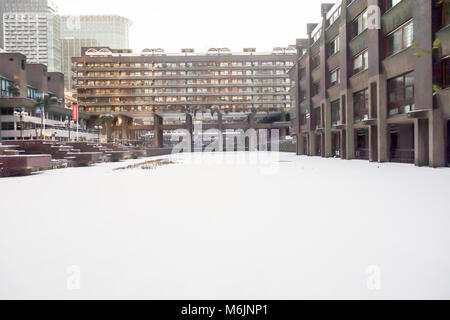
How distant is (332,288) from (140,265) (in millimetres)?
2162

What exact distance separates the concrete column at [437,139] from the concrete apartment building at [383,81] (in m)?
0.05

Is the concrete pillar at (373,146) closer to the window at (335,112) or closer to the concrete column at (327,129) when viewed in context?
the window at (335,112)

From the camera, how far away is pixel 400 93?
85.5 ft

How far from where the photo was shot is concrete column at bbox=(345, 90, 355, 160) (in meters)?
34.5

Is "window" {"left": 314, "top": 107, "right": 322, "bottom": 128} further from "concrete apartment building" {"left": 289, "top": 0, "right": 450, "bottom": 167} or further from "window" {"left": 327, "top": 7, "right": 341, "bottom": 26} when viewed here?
"window" {"left": 327, "top": 7, "right": 341, "bottom": 26}

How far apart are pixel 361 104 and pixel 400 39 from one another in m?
8.18

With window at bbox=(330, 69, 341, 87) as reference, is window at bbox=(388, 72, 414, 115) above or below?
below

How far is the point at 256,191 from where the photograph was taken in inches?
444

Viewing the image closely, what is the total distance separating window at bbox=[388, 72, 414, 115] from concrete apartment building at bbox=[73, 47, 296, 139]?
2652 inches

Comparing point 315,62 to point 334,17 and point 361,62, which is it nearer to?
point 334,17

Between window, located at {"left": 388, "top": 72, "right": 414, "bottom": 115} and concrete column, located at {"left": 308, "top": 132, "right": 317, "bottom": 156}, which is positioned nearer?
window, located at {"left": 388, "top": 72, "right": 414, "bottom": 115}

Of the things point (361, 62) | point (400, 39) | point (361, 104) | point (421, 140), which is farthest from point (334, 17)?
point (421, 140)

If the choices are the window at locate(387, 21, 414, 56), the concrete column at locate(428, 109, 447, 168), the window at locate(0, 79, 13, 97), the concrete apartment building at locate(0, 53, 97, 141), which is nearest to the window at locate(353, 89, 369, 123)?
the window at locate(387, 21, 414, 56)
